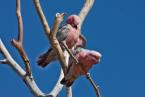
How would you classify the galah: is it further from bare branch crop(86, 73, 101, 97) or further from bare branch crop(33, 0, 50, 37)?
bare branch crop(86, 73, 101, 97)

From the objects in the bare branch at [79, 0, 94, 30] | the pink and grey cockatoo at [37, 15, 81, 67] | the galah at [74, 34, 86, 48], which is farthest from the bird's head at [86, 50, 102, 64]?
the bare branch at [79, 0, 94, 30]

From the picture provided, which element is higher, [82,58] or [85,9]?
[85,9]

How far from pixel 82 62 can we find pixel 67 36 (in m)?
2.32

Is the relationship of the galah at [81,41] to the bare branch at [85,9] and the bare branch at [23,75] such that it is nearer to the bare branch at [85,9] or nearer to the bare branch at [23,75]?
the bare branch at [85,9]

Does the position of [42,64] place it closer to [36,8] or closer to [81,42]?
[81,42]

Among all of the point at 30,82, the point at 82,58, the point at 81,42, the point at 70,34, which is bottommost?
the point at 82,58

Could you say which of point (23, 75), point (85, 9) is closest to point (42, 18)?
point (23, 75)

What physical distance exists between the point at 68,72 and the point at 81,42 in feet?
5.25

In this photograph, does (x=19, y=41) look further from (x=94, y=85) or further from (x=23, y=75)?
(x=94, y=85)

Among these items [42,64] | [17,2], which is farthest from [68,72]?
[42,64]

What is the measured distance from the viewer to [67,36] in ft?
17.9

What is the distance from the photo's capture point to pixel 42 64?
15.4 feet

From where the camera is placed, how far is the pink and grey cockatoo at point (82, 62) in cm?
Answer: 305

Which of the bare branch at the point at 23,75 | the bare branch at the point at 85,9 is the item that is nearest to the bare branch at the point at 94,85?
the bare branch at the point at 23,75
